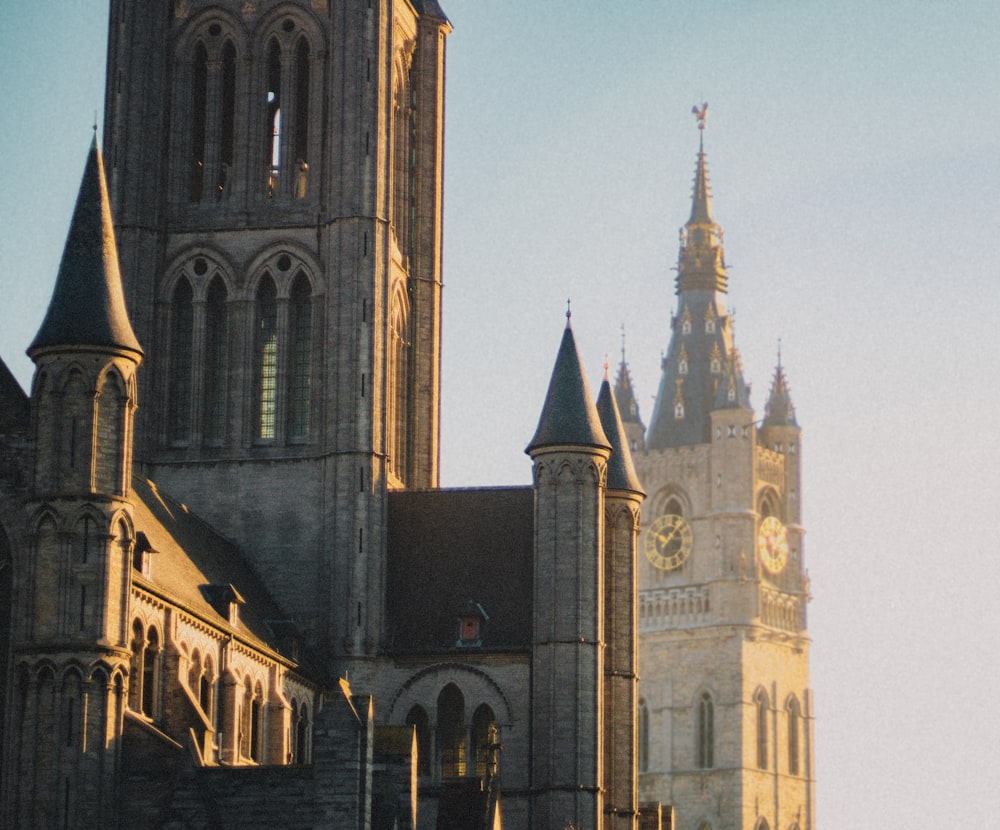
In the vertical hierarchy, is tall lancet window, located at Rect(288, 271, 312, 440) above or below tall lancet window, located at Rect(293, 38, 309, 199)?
below

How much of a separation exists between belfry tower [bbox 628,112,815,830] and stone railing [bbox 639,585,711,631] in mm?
98

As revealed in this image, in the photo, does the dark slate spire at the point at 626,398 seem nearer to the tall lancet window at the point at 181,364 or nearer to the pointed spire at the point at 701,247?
the pointed spire at the point at 701,247

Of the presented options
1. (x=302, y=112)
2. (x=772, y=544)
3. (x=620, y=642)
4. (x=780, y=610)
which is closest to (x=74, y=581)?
(x=620, y=642)

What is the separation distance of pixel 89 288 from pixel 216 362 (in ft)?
65.7

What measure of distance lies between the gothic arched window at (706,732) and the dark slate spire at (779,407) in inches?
866

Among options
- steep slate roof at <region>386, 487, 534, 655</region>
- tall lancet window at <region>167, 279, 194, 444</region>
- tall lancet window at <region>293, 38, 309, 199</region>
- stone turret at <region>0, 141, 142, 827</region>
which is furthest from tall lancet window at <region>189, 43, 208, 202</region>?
stone turret at <region>0, 141, 142, 827</region>

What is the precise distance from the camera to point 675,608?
18050 centimetres

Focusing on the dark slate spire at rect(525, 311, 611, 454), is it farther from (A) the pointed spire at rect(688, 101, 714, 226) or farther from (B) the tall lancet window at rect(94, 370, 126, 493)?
(A) the pointed spire at rect(688, 101, 714, 226)

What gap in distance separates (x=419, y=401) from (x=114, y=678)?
26847 millimetres

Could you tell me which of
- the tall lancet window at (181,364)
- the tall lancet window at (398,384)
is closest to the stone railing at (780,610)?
the tall lancet window at (398,384)

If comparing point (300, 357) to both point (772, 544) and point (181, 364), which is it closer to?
point (181, 364)

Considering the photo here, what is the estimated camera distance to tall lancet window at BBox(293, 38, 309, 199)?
72.8 meters

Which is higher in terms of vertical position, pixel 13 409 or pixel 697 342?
pixel 697 342

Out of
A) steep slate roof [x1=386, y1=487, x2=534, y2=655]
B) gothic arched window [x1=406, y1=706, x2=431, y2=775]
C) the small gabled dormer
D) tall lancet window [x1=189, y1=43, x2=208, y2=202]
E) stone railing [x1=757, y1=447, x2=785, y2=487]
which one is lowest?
gothic arched window [x1=406, y1=706, x2=431, y2=775]
